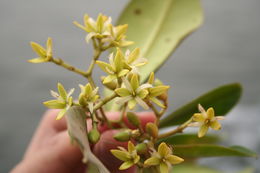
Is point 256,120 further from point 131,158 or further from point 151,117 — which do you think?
point 131,158

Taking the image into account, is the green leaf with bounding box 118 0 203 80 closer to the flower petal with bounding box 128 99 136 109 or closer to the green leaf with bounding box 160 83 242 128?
the green leaf with bounding box 160 83 242 128

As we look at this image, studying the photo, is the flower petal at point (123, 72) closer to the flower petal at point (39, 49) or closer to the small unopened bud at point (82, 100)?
the small unopened bud at point (82, 100)

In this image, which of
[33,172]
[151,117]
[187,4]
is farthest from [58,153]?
[187,4]

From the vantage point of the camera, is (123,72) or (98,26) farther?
(98,26)

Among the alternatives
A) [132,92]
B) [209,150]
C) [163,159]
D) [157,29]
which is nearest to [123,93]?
[132,92]

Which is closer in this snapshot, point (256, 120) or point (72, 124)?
point (72, 124)

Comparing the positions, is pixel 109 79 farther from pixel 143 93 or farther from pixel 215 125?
pixel 215 125
